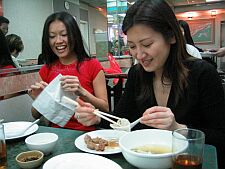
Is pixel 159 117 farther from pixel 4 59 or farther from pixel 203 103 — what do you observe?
pixel 4 59

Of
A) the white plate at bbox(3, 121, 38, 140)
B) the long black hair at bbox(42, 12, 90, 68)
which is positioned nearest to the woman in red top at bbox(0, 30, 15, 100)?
the long black hair at bbox(42, 12, 90, 68)

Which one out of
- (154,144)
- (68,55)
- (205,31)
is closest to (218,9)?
(205,31)

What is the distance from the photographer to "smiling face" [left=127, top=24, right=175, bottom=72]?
125 centimetres

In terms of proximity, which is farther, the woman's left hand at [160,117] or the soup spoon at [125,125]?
the soup spoon at [125,125]

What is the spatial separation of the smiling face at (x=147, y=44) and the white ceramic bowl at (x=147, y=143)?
1.35 feet

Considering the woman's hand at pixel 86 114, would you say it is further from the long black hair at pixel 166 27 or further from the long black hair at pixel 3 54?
the long black hair at pixel 3 54

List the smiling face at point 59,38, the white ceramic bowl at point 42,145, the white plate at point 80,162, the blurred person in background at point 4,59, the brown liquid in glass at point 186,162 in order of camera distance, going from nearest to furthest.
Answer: the brown liquid in glass at point 186,162 → the white plate at point 80,162 → the white ceramic bowl at point 42,145 → the smiling face at point 59,38 → the blurred person in background at point 4,59

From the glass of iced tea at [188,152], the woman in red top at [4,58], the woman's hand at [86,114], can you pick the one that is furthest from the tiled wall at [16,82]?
the glass of iced tea at [188,152]

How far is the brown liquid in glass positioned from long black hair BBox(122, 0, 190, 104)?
0.61m

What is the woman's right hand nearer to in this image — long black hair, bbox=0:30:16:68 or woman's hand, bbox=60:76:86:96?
woman's hand, bbox=60:76:86:96

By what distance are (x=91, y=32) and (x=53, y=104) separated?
6.30 metres

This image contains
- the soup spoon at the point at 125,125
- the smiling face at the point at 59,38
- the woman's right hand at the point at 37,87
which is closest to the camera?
the soup spoon at the point at 125,125

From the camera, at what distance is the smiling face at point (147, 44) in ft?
4.09

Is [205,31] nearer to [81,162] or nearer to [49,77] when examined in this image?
[49,77]
